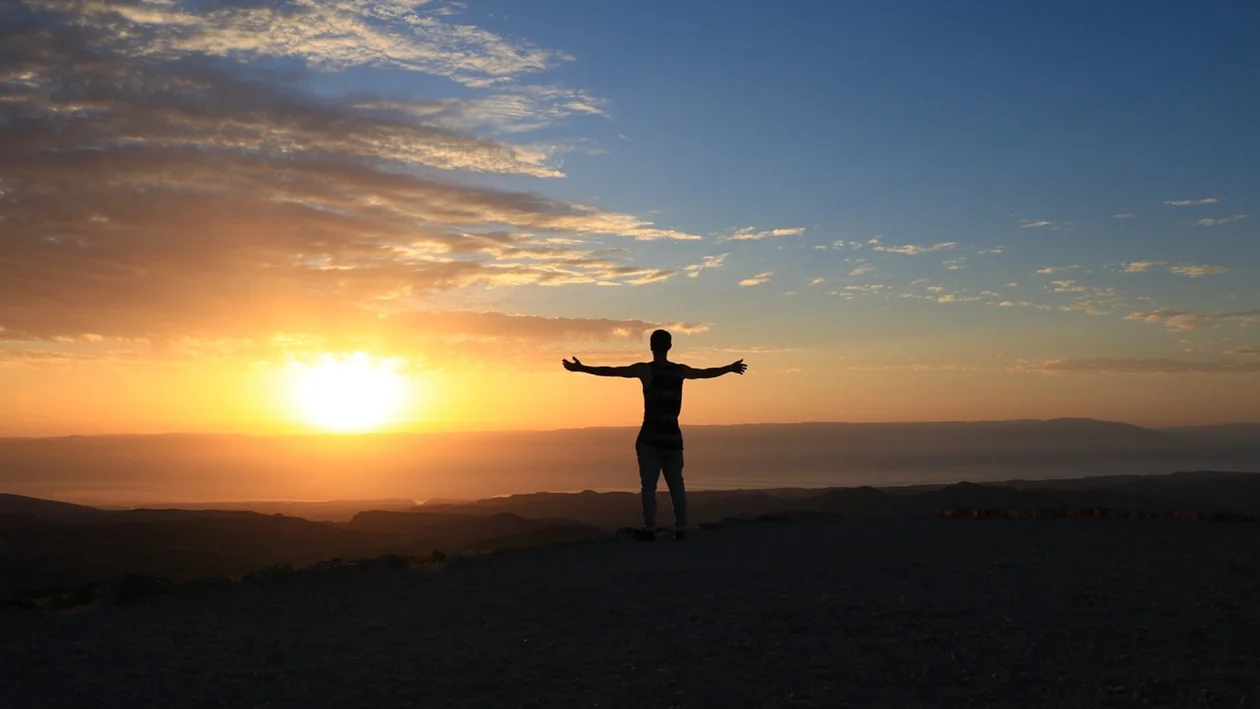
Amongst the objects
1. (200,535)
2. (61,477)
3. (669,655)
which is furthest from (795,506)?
(61,477)

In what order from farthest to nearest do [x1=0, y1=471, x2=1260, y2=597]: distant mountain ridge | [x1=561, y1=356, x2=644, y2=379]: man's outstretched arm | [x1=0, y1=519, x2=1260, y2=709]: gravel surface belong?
[x1=0, y1=471, x2=1260, y2=597]: distant mountain ridge
[x1=561, y1=356, x2=644, y2=379]: man's outstretched arm
[x1=0, y1=519, x2=1260, y2=709]: gravel surface

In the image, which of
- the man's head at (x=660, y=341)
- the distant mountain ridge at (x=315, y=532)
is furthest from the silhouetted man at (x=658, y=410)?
the distant mountain ridge at (x=315, y=532)

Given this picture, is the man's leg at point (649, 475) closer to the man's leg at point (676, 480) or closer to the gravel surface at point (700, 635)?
the man's leg at point (676, 480)

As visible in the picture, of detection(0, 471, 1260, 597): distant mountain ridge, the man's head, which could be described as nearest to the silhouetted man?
the man's head

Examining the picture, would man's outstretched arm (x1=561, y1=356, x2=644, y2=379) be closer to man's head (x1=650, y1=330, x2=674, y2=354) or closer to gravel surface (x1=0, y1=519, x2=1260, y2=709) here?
man's head (x1=650, y1=330, x2=674, y2=354)

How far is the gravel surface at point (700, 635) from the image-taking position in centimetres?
565

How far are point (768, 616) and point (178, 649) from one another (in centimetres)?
403

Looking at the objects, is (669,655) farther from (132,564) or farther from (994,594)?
(132,564)

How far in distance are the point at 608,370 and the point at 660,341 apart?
0.67 meters

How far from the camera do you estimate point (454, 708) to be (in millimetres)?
5426

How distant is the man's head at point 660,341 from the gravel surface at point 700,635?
96.7 inches

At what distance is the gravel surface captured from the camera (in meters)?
5.65

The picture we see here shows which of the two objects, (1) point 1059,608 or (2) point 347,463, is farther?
(2) point 347,463

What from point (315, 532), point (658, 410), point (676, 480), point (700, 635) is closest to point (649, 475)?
point (676, 480)
